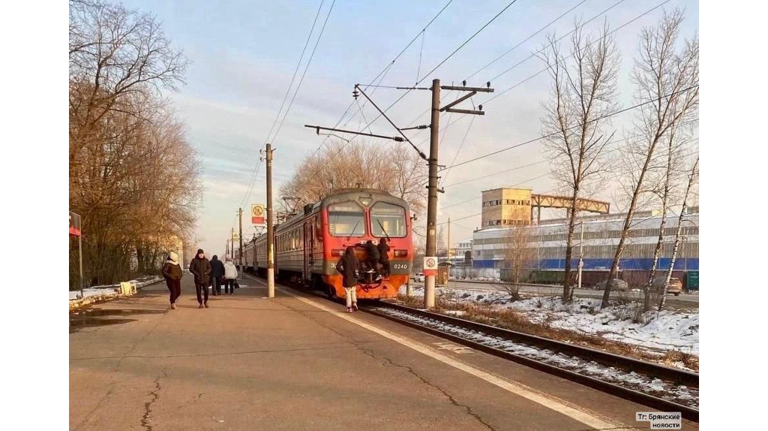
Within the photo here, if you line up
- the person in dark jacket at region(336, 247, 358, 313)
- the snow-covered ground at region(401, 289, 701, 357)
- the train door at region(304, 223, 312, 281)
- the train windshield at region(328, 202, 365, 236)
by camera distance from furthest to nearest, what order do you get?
the train door at region(304, 223, 312, 281) → the train windshield at region(328, 202, 365, 236) → the person in dark jacket at region(336, 247, 358, 313) → the snow-covered ground at region(401, 289, 701, 357)

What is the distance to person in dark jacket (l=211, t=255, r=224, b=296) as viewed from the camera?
1992 cm

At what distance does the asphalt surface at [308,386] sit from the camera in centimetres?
482

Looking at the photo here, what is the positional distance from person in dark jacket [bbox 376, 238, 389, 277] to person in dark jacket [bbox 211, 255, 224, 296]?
731cm

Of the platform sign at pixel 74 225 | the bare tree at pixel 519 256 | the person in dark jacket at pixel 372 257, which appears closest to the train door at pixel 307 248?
the person in dark jacket at pixel 372 257

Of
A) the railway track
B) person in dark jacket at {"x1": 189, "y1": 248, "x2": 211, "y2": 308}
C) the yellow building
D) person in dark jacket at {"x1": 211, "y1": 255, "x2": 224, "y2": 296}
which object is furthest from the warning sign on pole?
the yellow building

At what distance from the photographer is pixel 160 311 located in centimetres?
1427

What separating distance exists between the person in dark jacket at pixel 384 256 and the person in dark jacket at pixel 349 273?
145cm

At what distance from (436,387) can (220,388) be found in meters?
2.50

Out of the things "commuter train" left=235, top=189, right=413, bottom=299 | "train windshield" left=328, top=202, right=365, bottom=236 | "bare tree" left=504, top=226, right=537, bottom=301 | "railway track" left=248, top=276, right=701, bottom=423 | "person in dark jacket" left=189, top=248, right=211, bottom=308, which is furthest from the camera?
"bare tree" left=504, top=226, right=537, bottom=301

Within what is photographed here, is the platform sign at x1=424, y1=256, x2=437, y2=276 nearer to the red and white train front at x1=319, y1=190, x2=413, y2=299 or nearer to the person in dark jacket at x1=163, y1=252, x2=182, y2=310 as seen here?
the red and white train front at x1=319, y1=190, x2=413, y2=299

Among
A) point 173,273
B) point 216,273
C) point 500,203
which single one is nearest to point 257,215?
point 216,273

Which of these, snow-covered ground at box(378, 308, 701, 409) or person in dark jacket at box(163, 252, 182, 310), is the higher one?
person in dark jacket at box(163, 252, 182, 310)

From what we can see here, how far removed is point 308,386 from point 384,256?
1017 centimetres

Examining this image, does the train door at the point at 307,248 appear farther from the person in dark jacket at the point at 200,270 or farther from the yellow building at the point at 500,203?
the yellow building at the point at 500,203
